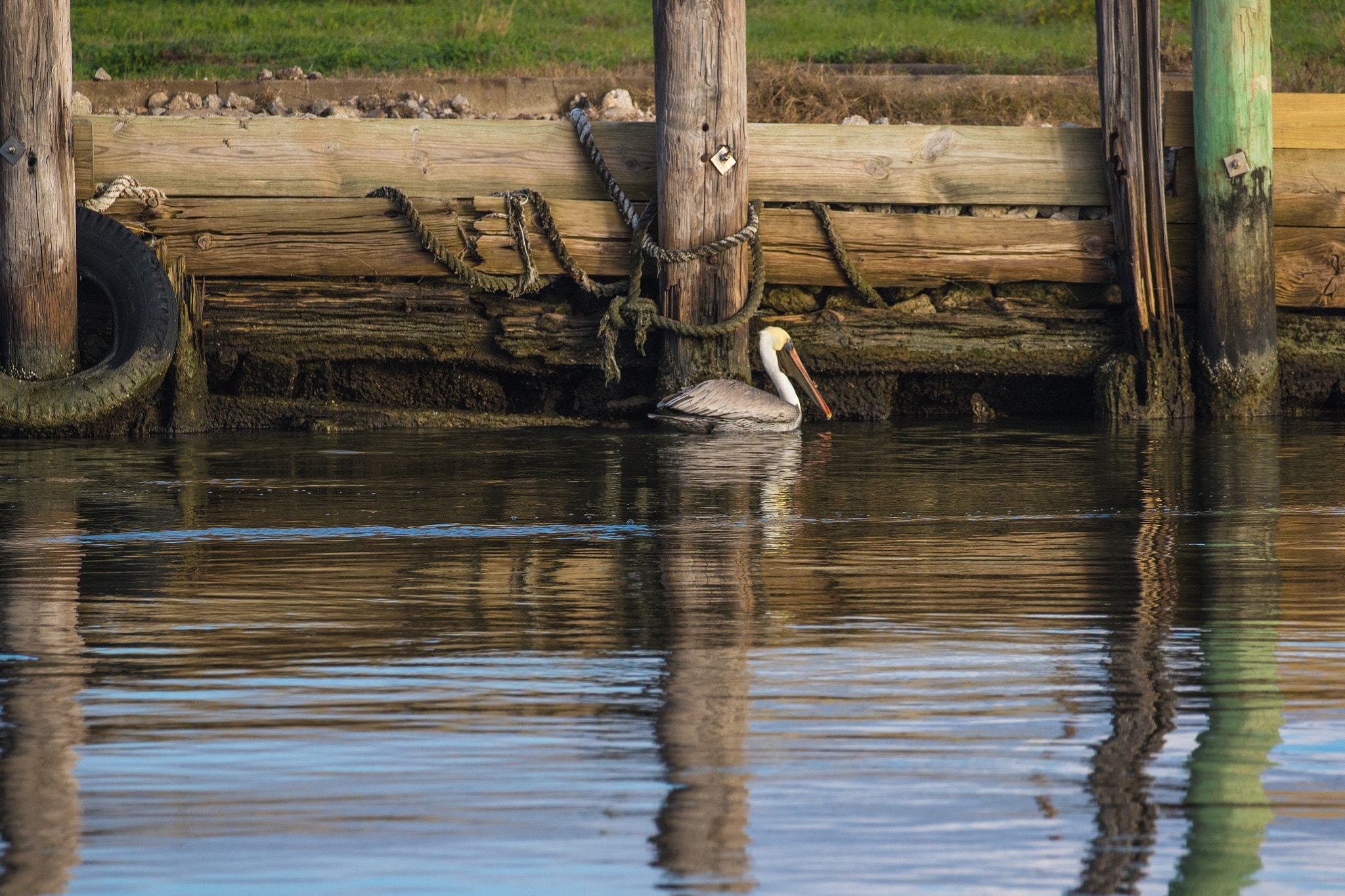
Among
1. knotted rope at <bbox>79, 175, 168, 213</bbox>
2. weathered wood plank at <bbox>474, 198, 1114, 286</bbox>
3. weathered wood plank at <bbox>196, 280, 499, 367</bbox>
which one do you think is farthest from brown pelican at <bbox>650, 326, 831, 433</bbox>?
knotted rope at <bbox>79, 175, 168, 213</bbox>

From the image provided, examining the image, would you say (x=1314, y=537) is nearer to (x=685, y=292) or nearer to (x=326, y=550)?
(x=326, y=550)

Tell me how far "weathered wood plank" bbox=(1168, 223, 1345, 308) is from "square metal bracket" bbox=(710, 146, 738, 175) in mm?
2583

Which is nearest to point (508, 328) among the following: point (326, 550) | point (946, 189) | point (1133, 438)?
point (946, 189)

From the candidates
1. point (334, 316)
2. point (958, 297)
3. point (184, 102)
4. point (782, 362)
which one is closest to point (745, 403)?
point (782, 362)

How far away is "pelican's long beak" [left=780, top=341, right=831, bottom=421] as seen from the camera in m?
8.62

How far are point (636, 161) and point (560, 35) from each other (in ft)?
20.5

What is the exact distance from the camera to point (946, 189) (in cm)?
863

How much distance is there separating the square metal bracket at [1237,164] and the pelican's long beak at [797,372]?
101 inches

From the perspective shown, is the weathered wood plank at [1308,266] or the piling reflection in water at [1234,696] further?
the weathered wood plank at [1308,266]

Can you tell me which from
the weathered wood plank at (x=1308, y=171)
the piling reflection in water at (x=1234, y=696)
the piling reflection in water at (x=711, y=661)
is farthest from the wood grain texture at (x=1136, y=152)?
the piling reflection in water at (x=1234, y=696)

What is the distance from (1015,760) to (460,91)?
9327 millimetres

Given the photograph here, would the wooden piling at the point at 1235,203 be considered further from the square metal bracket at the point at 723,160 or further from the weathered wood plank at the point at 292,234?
the weathered wood plank at the point at 292,234

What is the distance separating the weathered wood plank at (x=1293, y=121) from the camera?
344 inches

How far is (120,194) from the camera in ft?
27.1
